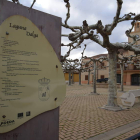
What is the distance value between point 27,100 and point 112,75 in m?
6.64

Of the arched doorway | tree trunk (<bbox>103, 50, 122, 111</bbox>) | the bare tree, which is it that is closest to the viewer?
the bare tree

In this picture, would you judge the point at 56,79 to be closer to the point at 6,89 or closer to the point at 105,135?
the point at 6,89

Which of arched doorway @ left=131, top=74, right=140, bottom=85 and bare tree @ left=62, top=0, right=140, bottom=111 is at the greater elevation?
bare tree @ left=62, top=0, right=140, bottom=111

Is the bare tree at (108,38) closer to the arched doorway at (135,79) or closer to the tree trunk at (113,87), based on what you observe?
the tree trunk at (113,87)

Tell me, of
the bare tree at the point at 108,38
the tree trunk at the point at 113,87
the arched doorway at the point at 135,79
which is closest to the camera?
the bare tree at the point at 108,38

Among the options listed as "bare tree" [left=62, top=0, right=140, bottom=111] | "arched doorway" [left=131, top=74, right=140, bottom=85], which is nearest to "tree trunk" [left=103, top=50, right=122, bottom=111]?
"bare tree" [left=62, top=0, right=140, bottom=111]

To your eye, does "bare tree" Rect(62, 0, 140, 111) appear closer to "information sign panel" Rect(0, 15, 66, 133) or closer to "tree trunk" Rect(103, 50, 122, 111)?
"tree trunk" Rect(103, 50, 122, 111)

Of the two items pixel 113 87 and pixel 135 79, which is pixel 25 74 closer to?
pixel 113 87

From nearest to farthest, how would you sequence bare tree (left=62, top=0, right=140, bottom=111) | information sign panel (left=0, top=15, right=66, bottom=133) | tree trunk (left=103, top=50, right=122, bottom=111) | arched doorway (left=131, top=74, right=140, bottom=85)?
information sign panel (left=0, top=15, right=66, bottom=133) → bare tree (left=62, top=0, right=140, bottom=111) → tree trunk (left=103, top=50, right=122, bottom=111) → arched doorway (left=131, top=74, right=140, bottom=85)

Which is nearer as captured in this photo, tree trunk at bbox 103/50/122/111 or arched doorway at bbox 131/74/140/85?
tree trunk at bbox 103/50/122/111

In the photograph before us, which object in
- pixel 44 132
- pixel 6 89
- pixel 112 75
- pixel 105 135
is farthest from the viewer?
pixel 112 75

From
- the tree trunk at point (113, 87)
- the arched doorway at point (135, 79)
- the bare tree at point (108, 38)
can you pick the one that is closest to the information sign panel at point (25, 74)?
the bare tree at point (108, 38)

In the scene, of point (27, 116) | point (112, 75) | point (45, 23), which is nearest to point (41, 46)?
point (45, 23)

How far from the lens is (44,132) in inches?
→ 70.9
